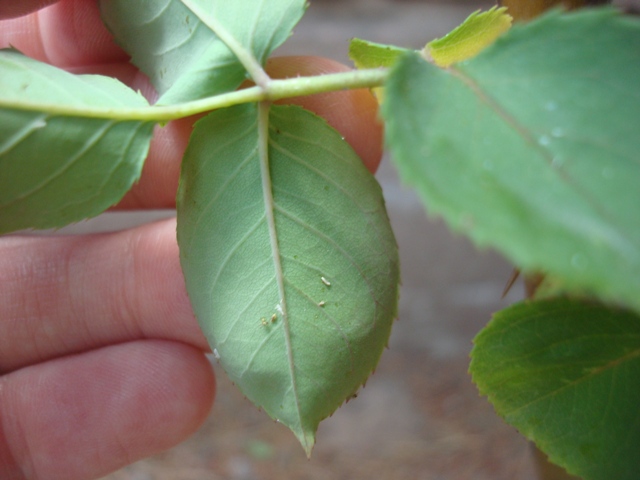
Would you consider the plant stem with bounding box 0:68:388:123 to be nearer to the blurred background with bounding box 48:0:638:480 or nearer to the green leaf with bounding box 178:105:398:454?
the green leaf with bounding box 178:105:398:454

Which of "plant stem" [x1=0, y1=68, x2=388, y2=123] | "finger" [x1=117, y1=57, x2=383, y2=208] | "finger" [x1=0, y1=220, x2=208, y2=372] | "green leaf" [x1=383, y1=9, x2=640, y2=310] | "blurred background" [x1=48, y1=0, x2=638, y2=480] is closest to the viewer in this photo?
"green leaf" [x1=383, y1=9, x2=640, y2=310]

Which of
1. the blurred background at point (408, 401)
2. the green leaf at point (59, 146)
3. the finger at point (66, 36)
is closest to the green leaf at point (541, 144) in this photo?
the green leaf at point (59, 146)

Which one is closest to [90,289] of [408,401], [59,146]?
[59,146]

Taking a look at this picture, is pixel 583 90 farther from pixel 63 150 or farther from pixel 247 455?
pixel 247 455

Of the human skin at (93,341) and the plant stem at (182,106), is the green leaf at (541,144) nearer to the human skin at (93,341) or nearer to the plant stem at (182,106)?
the plant stem at (182,106)

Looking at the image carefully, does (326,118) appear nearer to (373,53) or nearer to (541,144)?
(373,53)

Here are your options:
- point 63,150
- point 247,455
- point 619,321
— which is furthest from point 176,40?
point 247,455

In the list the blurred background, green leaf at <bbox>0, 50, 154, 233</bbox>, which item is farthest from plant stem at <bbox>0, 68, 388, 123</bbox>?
the blurred background
